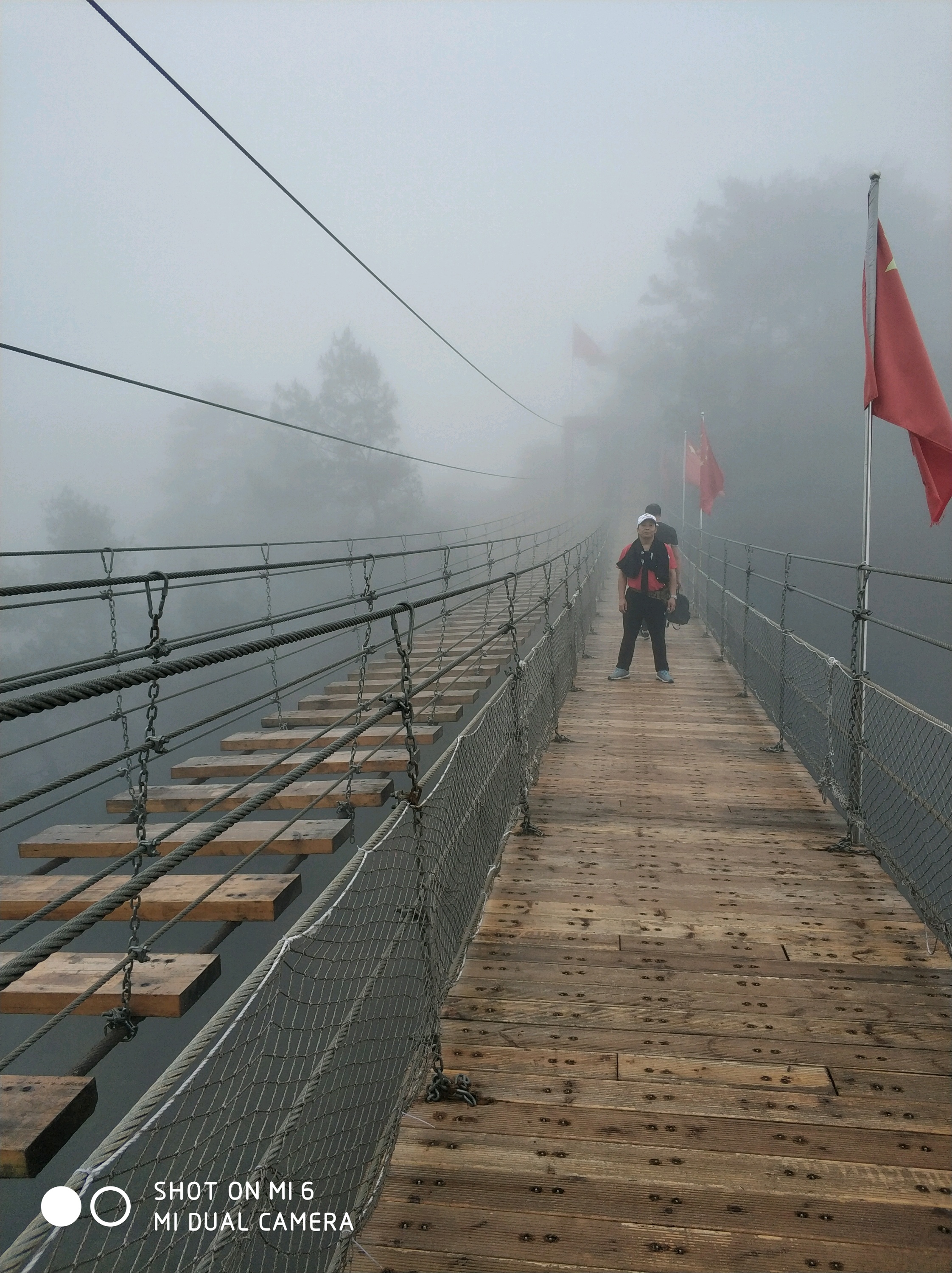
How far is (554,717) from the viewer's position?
670 cm

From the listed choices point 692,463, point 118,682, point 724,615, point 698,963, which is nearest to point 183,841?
point 698,963

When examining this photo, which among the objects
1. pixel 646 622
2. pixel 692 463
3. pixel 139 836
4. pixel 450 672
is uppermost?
pixel 692 463

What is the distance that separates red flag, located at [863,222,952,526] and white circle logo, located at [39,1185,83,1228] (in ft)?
16.9

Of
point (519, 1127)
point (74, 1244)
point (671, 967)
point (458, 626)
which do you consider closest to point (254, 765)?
point (74, 1244)

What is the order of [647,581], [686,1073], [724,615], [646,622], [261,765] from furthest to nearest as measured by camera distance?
1. [724,615]
2. [646,622]
3. [647,581]
4. [261,765]
5. [686,1073]

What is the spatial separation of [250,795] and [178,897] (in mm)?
1569

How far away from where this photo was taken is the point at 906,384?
522 centimetres

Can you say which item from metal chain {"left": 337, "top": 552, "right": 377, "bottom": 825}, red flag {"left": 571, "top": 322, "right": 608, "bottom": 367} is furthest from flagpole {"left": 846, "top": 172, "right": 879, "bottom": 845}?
red flag {"left": 571, "top": 322, "right": 608, "bottom": 367}

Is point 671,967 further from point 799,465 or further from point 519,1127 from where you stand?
point 799,465

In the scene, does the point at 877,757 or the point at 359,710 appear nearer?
the point at 359,710

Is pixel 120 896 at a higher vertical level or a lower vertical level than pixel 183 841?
higher

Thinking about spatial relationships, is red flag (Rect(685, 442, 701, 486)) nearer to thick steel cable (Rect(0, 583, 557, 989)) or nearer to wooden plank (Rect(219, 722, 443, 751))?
wooden plank (Rect(219, 722, 443, 751))

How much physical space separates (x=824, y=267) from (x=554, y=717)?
179 ft

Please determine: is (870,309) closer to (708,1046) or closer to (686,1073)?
(708,1046)
